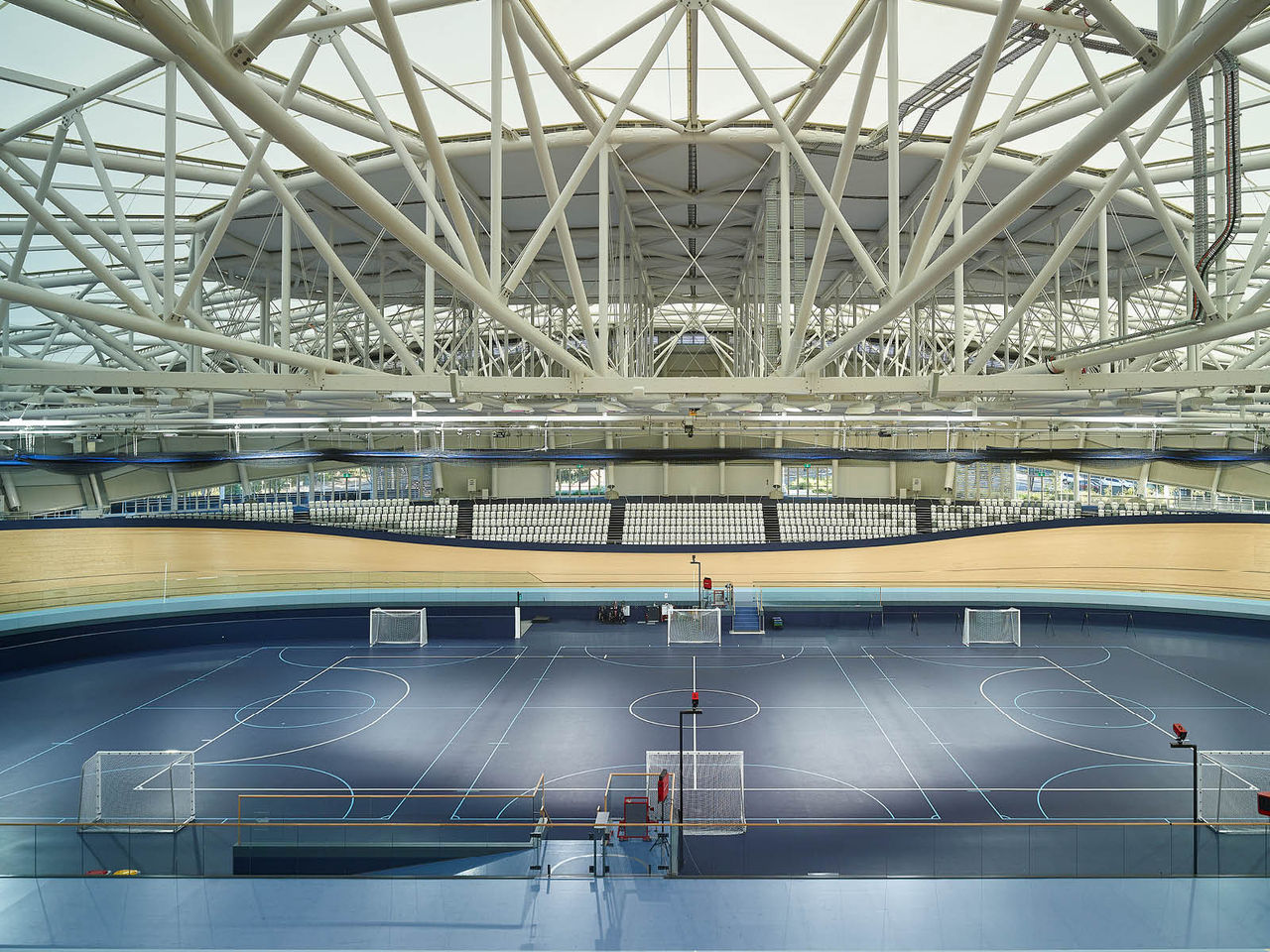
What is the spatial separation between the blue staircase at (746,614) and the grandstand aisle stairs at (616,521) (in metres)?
12.7

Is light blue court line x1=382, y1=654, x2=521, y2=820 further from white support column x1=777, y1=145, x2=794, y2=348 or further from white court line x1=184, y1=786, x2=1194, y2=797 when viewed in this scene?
white support column x1=777, y1=145, x2=794, y2=348

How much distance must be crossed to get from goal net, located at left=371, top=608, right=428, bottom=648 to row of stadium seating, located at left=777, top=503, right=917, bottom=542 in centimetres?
2155

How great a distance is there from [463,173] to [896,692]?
16.1 meters

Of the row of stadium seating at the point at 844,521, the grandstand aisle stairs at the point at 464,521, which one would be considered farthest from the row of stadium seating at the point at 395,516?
the row of stadium seating at the point at 844,521

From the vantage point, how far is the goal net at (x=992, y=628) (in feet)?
82.0

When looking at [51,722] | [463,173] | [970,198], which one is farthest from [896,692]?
[51,722]

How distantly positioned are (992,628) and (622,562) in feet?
47.4

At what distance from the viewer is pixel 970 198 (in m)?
15.7

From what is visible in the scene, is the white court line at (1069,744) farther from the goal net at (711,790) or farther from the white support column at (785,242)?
the white support column at (785,242)

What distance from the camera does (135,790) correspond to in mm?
11656

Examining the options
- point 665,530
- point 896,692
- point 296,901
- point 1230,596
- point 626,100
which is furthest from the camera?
point 665,530

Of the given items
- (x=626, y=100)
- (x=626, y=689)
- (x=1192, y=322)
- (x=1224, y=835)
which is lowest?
(x=626, y=689)

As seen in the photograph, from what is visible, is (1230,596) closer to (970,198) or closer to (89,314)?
(970,198)

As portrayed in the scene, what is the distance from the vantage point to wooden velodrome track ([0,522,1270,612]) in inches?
1086
